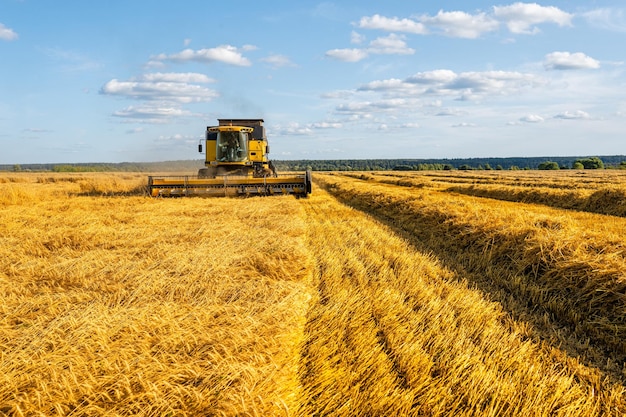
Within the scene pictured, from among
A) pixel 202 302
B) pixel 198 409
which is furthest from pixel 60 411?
pixel 202 302

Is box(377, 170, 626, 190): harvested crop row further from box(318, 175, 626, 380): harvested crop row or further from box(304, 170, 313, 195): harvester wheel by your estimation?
box(318, 175, 626, 380): harvested crop row

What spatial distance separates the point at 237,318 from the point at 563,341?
3.00m

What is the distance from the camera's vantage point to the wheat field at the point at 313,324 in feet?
9.32

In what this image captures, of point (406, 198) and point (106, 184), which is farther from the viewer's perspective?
point (106, 184)

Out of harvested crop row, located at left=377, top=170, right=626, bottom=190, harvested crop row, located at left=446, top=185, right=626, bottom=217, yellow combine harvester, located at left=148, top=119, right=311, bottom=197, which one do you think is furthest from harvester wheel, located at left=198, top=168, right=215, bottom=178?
harvested crop row, located at left=377, top=170, right=626, bottom=190

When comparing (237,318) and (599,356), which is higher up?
(237,318)

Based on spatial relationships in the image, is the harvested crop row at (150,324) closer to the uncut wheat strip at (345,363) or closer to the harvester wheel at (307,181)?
the uncut wheat strip at (345,363)

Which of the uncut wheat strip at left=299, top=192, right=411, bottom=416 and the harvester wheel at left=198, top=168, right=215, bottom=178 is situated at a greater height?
the harvester wheel at left=198, top=168, right=215, bottom=178

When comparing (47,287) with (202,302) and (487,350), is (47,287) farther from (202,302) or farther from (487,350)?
(487,350)

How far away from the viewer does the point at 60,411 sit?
2.56 m

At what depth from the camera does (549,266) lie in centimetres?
623

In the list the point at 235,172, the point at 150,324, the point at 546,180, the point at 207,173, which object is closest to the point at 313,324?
the point at 150,324

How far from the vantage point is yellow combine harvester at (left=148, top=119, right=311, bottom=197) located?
1912cm

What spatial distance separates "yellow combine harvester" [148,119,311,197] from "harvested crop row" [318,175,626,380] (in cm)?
1015
